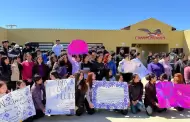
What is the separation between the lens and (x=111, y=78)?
23.9 ft

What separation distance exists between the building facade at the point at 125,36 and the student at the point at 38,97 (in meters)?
16.5

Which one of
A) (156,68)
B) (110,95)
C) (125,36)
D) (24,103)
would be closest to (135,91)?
(110,95)

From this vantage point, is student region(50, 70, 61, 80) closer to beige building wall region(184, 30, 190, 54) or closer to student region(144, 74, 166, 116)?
student region(144, 74, 166, 116)

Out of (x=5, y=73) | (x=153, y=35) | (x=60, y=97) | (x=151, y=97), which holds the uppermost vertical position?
(x=153, y=35)

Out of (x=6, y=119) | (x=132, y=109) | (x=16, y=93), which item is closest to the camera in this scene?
(x=6, y=119)

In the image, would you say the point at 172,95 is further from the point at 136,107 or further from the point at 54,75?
the point at 54,75

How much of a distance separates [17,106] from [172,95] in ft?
12.8

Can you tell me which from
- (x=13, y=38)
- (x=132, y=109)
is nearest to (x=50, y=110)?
(x=132, y=109)

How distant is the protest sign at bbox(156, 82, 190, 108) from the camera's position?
21.0 feet

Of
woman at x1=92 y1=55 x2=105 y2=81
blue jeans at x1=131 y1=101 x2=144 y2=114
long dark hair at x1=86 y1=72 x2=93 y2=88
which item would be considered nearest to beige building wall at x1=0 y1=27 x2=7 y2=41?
woman at x1=92 y1=55 x2=105 y2=81

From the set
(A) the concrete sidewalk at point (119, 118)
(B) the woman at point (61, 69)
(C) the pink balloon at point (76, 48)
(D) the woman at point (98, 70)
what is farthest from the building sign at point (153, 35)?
(A) the concrete sidewalk at point (119, 118)

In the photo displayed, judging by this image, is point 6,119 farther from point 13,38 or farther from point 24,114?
point 13,38

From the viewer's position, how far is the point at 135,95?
257 inches

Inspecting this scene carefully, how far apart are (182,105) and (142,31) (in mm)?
19233
